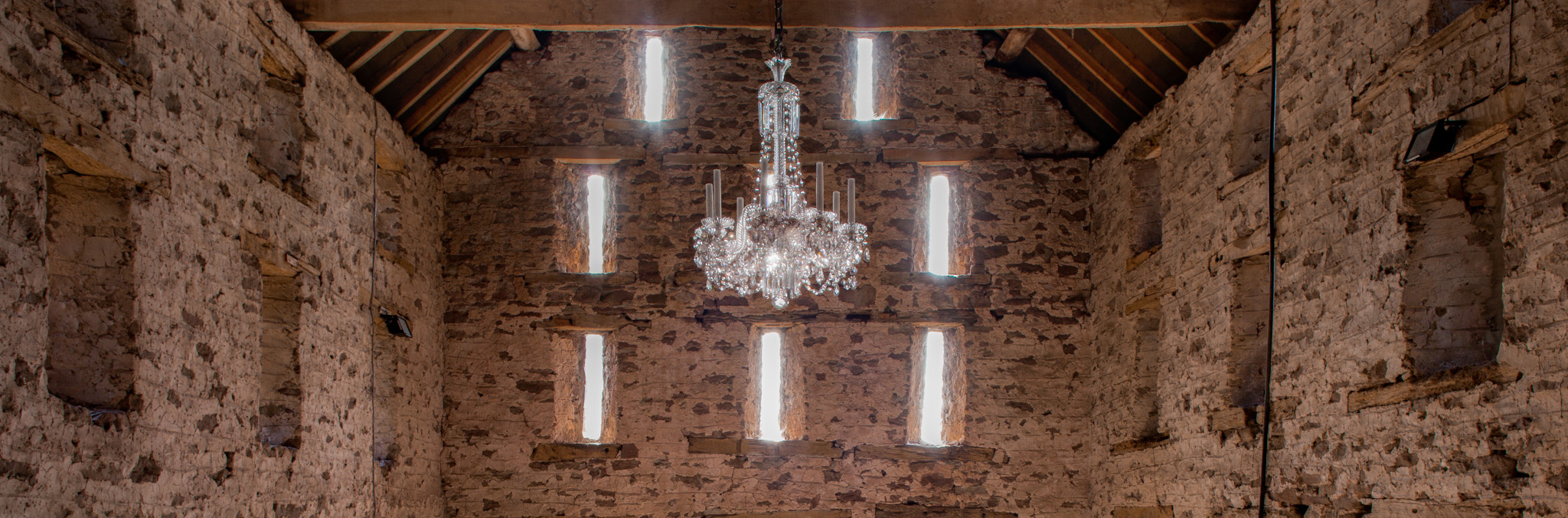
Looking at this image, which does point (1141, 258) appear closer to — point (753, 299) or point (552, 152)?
point (753, 299)

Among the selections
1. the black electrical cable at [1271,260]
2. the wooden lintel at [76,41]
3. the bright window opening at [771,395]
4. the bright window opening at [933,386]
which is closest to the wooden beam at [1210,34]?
the black electrical cable at [1271,260]

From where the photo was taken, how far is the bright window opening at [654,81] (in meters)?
8.69

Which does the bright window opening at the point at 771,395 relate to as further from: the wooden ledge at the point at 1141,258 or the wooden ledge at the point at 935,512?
the wooden ledge at the point at 1141,258

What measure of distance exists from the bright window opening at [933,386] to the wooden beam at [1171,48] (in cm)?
289

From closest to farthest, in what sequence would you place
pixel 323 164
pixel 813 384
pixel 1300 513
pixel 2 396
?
1. pixel 2 396
2. pixel 1300 513
3. pixel 323 164
4. pixel 813 384

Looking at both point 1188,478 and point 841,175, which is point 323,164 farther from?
point 1188,478

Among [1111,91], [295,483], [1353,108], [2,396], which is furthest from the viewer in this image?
[1111,91]

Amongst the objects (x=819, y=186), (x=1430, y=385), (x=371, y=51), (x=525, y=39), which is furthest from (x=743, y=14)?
(x=1430, y=385)

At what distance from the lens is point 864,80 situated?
873cm

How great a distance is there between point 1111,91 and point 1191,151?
3.82 feet

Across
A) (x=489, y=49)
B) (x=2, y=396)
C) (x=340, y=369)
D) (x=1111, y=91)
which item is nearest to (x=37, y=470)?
(x=2, y=396)

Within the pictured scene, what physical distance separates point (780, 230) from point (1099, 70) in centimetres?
340

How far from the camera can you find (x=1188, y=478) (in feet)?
20.6

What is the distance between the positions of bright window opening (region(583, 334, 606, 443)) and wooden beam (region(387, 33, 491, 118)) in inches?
87.9
